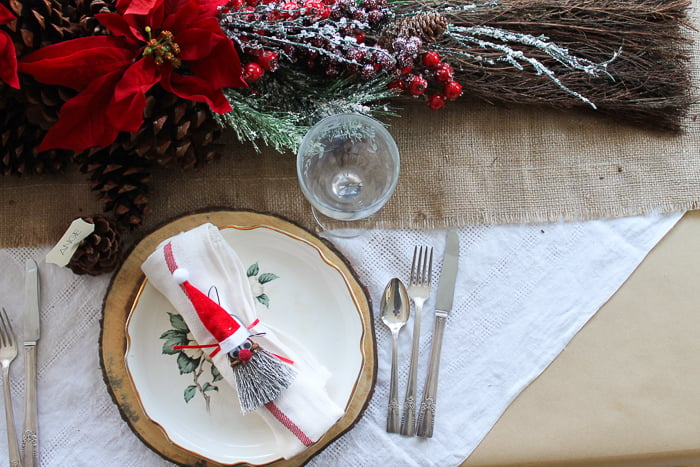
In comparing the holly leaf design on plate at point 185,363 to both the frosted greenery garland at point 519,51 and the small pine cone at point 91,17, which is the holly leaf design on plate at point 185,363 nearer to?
the small pine cone at point 91,17

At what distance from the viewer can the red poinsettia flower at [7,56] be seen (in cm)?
65

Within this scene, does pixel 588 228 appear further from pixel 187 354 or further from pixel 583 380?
pixel 187 354

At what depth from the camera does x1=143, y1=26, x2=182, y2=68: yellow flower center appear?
0.69 metres

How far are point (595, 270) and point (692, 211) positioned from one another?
7.9 inches

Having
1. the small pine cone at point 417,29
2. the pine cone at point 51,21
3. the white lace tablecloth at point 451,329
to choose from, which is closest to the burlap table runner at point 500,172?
the white lace tablecloth at point 451,329

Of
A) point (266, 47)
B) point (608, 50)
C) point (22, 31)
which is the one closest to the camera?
point (22, 31)

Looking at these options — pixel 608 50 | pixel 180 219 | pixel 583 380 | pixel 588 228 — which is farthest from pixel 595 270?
pixel 180 219

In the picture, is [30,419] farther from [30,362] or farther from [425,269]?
[425,269]

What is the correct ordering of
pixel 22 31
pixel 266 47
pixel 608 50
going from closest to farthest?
1. pixel 22 31
2. pixel 266 47
3. pixel 608 50

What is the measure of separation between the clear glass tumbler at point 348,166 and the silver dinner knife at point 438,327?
16cm

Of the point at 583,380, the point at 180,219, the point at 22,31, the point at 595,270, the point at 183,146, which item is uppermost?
the point at 22,31

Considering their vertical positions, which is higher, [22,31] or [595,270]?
[22,31]

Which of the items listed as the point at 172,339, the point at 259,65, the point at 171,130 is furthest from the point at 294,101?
the point at 172,339

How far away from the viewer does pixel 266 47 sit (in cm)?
78
